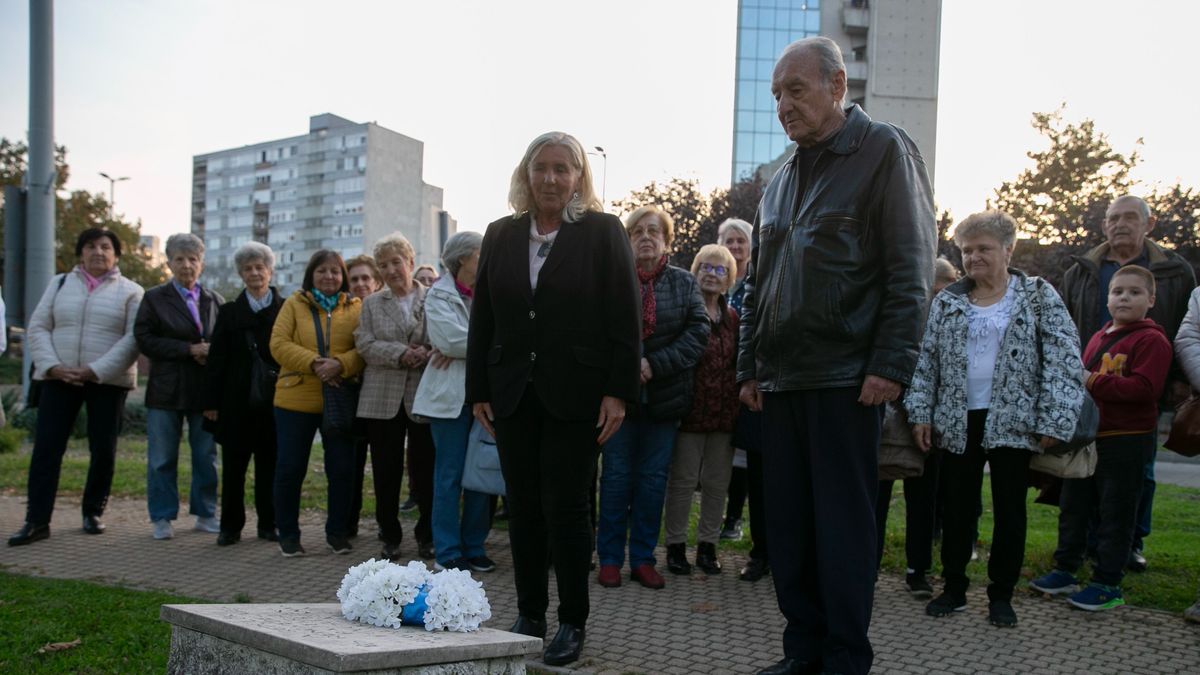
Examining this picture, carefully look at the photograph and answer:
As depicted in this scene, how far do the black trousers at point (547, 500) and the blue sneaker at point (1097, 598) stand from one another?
2.89 meters

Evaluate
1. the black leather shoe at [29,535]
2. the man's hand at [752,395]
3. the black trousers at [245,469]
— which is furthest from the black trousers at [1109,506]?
the black leather shoe at [29,535]

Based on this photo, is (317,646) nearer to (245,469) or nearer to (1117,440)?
(1117,440)

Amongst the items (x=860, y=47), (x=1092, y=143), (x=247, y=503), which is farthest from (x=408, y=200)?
(x=247, y=503)

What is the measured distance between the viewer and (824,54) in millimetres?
4098

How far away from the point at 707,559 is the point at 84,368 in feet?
16.1

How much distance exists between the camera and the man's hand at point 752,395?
4453mm

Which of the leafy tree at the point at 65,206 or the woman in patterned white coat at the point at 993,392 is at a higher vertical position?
the leafy tree at the point at 65,206

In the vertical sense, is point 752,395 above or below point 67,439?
above

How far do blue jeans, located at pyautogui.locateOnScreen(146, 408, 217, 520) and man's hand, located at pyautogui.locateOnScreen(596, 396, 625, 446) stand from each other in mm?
4746

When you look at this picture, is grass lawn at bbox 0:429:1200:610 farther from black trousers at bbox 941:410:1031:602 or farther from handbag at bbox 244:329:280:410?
handbag at bbox 244:329:280:410

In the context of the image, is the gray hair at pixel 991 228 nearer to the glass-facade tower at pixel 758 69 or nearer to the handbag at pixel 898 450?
the handbag at pixel 898 450

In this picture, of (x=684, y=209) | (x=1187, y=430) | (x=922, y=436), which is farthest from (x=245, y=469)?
(x=684, y=209)

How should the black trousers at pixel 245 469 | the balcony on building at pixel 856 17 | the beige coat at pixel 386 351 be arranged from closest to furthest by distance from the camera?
the beige coat at pixel 386 351
the black trousers at pixel 245 469
the balcony on building at pixel 856 17

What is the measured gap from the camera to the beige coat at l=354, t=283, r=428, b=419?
278 inches
